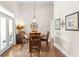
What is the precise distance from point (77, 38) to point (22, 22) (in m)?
6.95

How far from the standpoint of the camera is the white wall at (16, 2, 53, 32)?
10500mm

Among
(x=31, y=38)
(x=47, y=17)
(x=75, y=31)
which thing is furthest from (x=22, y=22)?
(x=75, y=31)

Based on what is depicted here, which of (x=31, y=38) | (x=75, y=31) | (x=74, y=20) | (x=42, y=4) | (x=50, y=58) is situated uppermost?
(x=42, y=4)

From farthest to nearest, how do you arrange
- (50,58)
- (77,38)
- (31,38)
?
(31,38)
(50,58)
(77,38)

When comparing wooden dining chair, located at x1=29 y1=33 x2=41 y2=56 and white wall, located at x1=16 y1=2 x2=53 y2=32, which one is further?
white wall, located at x1=16 y1=2 x2=53 y2=32

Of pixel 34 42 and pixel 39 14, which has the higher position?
pixel 39 14

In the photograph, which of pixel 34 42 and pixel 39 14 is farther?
pixel 39 14

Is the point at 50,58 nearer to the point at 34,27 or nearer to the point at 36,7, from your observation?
the point at 34,27

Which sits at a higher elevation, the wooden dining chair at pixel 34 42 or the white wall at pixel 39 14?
the white wall at pixel 39 14

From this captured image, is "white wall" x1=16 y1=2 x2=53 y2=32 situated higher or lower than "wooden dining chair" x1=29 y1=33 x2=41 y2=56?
higher

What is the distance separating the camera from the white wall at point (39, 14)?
413 inches

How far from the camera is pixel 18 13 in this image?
10414 mm

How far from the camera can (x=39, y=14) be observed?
10.6 meters

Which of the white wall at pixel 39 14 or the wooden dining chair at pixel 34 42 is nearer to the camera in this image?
the wooden dining chair at pixel 34 42
